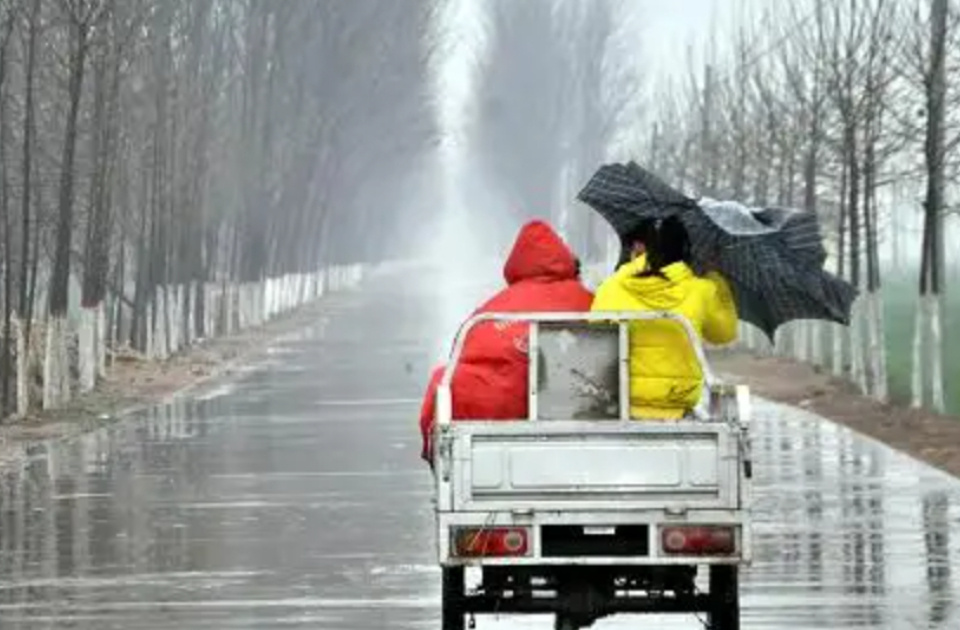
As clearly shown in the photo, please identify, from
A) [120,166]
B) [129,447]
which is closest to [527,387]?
[129,447]

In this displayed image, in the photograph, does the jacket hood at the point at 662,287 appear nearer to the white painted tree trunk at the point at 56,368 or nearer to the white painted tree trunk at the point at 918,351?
the white painted tree trunk at the point at 918,351

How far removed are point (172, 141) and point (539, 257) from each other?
1629 inches

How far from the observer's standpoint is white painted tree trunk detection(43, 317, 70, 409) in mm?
34250

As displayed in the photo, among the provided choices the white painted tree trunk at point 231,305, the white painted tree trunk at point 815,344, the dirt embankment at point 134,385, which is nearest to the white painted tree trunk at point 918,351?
the dirt embankment at point 134,385

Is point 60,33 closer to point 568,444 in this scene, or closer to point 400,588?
point 400,588

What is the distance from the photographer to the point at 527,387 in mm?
12266

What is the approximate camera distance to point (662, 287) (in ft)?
40.6

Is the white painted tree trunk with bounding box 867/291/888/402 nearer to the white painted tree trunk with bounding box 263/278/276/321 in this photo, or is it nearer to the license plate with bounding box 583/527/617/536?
the license plate with bounding box 583/527/617/536

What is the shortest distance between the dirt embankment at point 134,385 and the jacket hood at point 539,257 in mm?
15208

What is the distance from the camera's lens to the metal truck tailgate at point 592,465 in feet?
38.2

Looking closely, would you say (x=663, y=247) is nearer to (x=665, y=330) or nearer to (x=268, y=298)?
(x=665, y=330)

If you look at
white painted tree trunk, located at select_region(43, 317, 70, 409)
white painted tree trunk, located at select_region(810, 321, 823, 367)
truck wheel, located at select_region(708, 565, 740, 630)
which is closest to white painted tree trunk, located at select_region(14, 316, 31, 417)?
white painted tree trunk, located at select_region(43, 317, 70, 409)

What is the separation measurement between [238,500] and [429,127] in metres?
102

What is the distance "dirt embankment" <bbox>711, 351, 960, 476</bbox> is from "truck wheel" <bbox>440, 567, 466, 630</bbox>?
11688 millimetres
